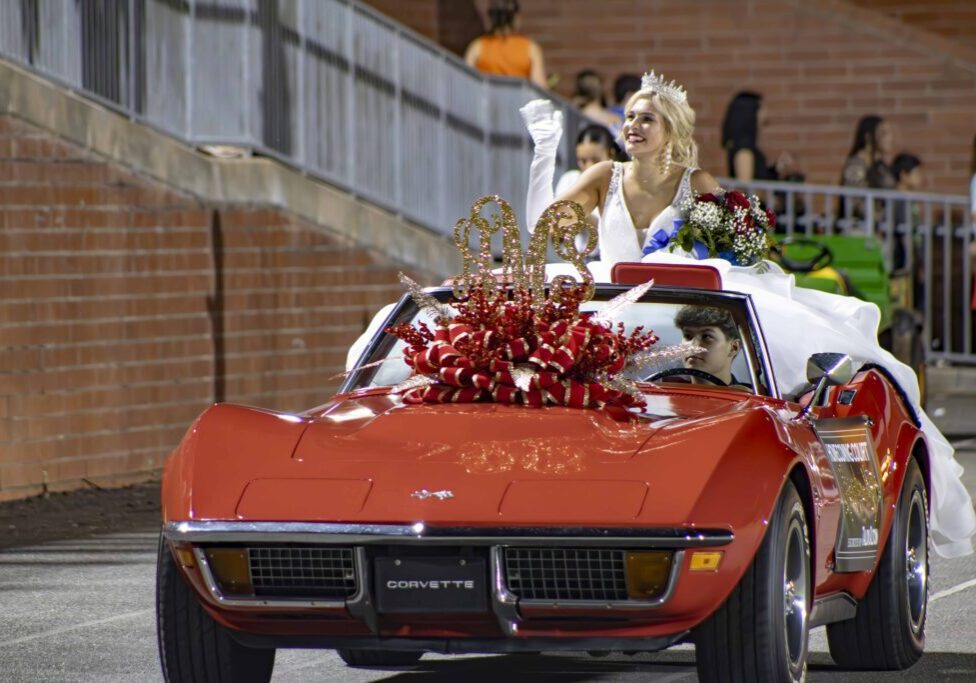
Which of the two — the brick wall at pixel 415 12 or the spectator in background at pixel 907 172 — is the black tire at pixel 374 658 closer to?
the spectator in background at pixel 907 172

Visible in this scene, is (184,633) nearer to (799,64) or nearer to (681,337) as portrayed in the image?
(681,337)

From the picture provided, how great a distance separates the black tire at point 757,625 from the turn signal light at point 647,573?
261 mm

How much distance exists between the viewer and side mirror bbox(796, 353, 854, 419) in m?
6.89

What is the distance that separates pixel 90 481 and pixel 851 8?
12082mm

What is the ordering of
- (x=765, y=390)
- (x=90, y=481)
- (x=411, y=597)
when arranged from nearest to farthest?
(x=411, y=597)
(x=765, y=390)
(x=90, y=481)

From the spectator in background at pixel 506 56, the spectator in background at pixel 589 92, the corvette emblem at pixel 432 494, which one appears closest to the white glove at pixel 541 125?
the corvette emblem at pixel 432 494

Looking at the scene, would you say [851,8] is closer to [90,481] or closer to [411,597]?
[90,481]

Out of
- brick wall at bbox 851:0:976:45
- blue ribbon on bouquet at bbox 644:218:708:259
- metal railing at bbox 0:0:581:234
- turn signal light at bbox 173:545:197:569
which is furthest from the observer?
brick wall at bbox 851:0:976:45

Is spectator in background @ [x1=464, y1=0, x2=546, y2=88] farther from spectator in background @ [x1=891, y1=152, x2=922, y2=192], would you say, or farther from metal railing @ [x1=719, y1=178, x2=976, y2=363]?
spectator in background @ [x1=891, y1=152, x2=922, y2=192]

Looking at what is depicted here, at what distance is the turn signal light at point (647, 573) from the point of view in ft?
19.0

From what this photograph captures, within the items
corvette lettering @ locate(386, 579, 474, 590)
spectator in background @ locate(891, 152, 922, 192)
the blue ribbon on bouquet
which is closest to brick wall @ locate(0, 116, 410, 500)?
the blue ribbon on bouquet

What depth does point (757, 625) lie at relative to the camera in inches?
235

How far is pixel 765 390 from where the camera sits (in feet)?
23.3

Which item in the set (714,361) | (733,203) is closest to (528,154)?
(733,203)
